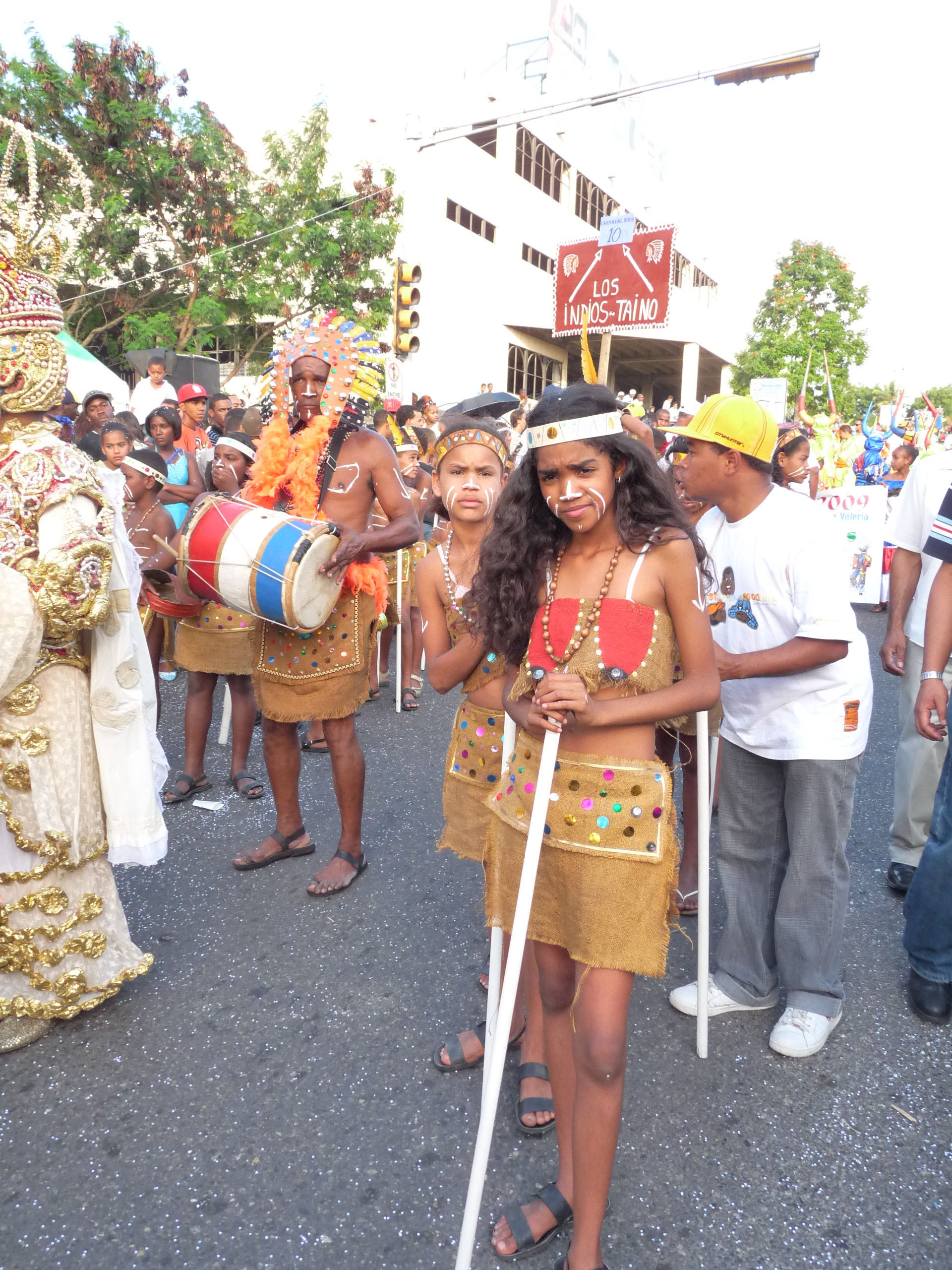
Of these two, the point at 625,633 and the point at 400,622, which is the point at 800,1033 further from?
the point at 400,622

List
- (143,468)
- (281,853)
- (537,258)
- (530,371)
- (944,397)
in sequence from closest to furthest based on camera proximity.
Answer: (281,853) < (143,468) < (537,258) < (530,371) < (944,397)

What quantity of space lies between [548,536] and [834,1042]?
2036 mm

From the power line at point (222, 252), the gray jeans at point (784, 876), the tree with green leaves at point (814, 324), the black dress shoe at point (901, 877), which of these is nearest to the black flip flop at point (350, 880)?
the gray jeans at point (784, 876)

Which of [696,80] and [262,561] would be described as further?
[696,80]

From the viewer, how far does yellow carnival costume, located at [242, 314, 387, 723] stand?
3822mm

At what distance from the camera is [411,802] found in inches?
190

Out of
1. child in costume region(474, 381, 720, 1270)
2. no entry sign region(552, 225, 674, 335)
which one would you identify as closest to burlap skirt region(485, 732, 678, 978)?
child in costume region(474, 381, 720, 1270)

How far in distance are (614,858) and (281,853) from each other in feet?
8.26

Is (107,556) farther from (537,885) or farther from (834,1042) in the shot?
(834,1042)

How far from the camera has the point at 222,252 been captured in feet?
52.9

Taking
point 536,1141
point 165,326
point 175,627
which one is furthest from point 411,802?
point 165,326

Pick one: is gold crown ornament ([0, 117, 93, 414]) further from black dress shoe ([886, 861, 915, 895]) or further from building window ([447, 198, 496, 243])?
building window ([447, 198, 496, 243])

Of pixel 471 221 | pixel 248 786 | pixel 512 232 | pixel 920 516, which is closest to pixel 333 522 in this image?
pixel 248 786

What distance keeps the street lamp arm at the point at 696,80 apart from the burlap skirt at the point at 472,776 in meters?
8.56
